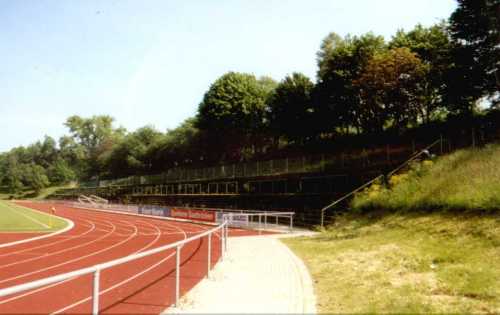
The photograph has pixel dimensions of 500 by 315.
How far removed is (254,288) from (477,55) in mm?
26705

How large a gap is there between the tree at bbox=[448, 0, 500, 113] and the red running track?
65.9 feet

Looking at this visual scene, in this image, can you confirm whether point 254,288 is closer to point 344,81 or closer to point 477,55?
point 477,55

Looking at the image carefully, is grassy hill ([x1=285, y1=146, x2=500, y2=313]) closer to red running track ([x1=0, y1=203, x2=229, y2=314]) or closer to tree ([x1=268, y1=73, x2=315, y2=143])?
red running track ([x1=0, y1=203, x2=229, y2=314])

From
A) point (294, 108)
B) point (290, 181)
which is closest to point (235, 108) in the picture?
point (294, 108)

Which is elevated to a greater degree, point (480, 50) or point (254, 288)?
point (480, 50)

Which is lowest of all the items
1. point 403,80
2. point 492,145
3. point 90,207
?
point 90,207

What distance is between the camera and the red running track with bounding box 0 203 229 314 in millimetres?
8383

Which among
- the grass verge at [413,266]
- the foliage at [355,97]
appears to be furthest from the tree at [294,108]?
the grass verge at [413,266]

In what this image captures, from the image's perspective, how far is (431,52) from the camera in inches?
1388

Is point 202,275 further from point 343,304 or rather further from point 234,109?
point 234,109

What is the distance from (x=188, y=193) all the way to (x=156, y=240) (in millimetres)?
35503

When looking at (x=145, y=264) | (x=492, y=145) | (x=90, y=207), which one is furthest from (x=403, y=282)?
(x=90, y=207)

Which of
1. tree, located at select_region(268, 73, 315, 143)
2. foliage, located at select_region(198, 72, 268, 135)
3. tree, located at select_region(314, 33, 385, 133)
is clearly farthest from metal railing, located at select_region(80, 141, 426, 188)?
foliage, located at select_region(198, 72, 268, 135)

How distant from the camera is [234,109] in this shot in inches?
2143
